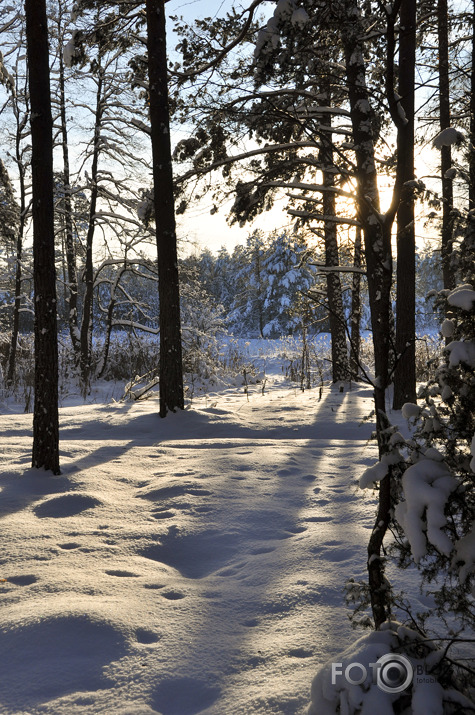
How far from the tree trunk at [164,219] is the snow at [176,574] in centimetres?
183

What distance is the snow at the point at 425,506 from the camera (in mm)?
1537

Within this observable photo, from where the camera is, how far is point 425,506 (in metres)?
1.59

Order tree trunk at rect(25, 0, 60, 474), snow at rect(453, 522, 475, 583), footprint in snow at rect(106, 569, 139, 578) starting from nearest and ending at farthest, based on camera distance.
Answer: snow at rect(453, 522, 475, 583), footprint in snow at rect(106, 569, 139, 578), tree trunk at rect(25, 0, 60, 474)

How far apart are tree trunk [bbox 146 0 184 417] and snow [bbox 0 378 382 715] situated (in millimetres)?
1825

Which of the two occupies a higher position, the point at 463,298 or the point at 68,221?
the point at 68,221

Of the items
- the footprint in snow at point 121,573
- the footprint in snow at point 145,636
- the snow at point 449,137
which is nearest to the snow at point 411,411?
the footprint in snow at point 145,636

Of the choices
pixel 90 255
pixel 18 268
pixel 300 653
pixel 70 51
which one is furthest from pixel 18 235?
pixel 300 653

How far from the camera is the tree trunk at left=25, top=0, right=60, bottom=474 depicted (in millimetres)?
4480

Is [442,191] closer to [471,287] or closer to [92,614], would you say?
[471,287]

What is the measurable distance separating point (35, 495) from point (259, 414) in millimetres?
4299

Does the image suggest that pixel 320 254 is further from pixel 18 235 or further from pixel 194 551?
pixel 194 551

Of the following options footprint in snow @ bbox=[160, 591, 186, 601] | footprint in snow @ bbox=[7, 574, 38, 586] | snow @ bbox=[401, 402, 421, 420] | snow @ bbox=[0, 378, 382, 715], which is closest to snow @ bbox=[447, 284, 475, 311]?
snow @ bbox=[401, 402, 421, 420]

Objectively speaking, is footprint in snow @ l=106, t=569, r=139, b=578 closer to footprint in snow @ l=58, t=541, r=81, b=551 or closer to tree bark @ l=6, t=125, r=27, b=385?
footprint in snow @ l=58, t=541, r=81, b=551

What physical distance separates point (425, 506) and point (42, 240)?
4057 millimetres
